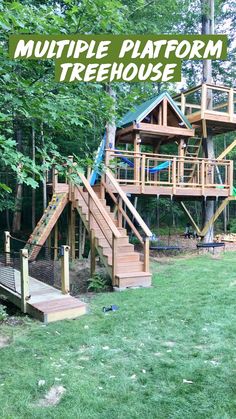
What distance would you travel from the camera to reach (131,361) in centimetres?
368

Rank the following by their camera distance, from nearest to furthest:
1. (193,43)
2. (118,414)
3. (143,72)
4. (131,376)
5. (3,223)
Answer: (118,414), (131,376), (143,72), (193,43), (3,223)

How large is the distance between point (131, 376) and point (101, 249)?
4.16 m

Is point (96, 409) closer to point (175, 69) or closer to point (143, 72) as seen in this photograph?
point (143, 72)

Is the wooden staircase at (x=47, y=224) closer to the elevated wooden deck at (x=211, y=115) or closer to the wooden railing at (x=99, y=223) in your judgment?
the wooden railing at (x=99, y=223)

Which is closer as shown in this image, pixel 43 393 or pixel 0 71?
pixel 43 393

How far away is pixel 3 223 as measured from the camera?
673 inches

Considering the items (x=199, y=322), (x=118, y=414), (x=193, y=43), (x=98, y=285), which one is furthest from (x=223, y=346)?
(x=193, y=43)

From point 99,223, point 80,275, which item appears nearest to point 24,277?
point 99,223

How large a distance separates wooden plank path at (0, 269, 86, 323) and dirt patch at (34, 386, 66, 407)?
1957mm

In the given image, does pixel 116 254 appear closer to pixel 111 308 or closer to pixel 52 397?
pixel 111 308

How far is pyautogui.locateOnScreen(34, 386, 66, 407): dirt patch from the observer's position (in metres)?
2.90

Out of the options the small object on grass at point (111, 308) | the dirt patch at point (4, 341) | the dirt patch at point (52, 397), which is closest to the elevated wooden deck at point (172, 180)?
the small object on grass at point (111, 308)

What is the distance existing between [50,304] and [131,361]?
209 centimetres

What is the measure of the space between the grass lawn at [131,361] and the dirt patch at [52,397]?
4 cm
